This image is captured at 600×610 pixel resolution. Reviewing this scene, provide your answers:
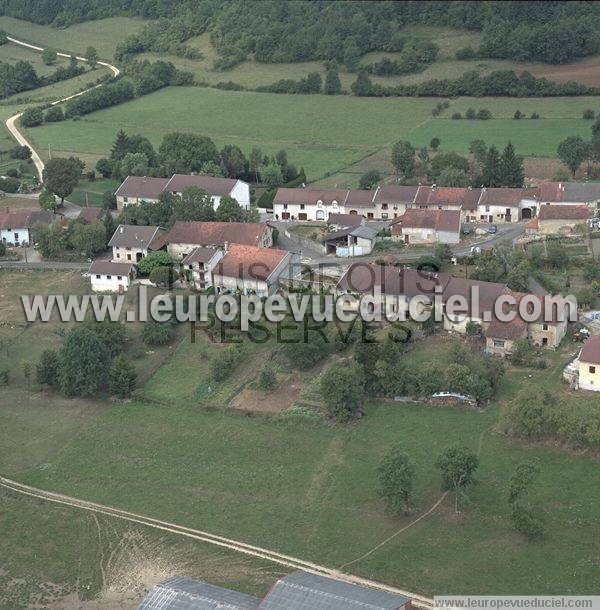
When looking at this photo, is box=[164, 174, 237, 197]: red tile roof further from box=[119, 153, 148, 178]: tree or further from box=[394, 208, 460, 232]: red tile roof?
box=[394, 208, 460, 232]: red tile roof

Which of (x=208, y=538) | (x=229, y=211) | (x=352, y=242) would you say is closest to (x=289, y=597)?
(x=208, y=538)

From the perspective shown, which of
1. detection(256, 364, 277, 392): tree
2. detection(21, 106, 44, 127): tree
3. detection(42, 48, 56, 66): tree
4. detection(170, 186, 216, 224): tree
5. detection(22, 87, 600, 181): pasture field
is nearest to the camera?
detection(256, 364, 277, 392): tree

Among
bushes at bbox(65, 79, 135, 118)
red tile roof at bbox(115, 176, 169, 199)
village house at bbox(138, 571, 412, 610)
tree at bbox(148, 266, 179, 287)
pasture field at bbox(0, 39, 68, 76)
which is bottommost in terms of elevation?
village house at bbox(138, 571, 412, 610)

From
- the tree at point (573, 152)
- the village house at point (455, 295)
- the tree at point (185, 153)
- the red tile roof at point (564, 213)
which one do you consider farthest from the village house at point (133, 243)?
the tree at point (573, 152)

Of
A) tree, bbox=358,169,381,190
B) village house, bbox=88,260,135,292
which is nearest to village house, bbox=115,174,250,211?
tree, bbox=358,169,381,190

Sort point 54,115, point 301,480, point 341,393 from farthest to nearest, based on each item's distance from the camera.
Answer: point 54,115
point 341,393
point 301,480

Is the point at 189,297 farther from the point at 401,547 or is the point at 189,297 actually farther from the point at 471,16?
the point at 471,16

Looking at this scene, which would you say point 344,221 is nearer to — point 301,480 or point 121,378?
point 121,378

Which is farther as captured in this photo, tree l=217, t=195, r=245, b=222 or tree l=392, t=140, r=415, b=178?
tree l=392, t=140, r=415, b=178
